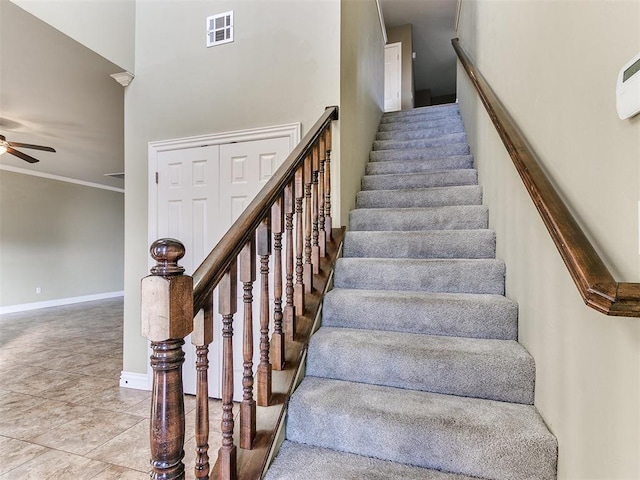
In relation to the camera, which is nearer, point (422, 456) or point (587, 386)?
point (587, 386)

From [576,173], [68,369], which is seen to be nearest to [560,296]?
[576,173]

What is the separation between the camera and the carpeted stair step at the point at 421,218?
2344 mm

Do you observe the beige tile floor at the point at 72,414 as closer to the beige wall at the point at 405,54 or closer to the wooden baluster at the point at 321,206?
the wooden baluster at the point at 321,206

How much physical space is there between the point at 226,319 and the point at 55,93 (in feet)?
11.6

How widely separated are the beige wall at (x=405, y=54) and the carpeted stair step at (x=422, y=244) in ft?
17.3

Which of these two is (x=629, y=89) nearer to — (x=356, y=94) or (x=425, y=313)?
(x=425, y=313)

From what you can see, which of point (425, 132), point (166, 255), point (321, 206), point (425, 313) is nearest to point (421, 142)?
point (425, 132)

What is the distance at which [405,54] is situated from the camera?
6.44 m

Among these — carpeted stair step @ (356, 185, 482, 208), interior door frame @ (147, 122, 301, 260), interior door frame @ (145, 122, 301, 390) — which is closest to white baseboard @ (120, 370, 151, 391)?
interior door frame @ (145, 122, 301, 390)

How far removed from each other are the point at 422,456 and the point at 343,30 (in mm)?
2586

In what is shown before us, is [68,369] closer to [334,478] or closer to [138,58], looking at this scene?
[138,58]

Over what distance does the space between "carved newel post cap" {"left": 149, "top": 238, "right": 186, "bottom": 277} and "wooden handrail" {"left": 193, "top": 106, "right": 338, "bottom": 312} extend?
104 millimetres

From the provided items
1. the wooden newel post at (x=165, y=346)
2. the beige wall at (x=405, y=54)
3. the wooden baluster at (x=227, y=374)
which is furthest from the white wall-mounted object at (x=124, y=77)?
the beige wall at (x=405, y=54)

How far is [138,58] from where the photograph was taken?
289 centimetres
